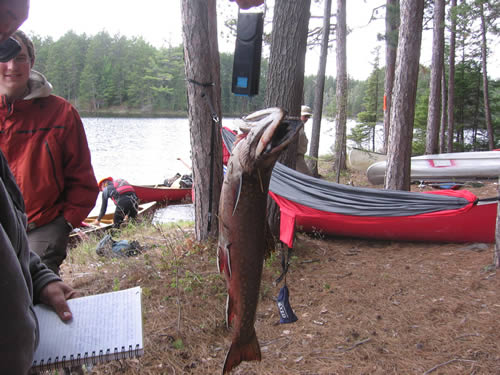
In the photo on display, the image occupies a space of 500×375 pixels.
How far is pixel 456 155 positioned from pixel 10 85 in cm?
1065

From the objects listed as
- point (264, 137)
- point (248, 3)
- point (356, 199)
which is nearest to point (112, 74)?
point (356, 199)

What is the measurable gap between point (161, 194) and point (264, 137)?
1027 centimetres

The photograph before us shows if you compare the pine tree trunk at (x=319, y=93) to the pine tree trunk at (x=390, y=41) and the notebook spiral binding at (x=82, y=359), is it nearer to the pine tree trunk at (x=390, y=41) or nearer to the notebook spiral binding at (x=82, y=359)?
the pine tree trunk at (x=390, y=41)

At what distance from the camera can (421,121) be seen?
62.4 feet

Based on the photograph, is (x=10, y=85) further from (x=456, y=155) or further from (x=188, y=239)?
(x=456, y=155)

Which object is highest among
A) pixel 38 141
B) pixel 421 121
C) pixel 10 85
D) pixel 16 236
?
pixel 421 121

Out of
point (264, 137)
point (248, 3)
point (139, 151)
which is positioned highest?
point (248, 3)

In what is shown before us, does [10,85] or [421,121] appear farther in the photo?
[421,121]

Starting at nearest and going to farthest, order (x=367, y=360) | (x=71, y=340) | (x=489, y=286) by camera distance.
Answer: (x=71, y=340)
(x=367, y=360)
(x=489, y=286)

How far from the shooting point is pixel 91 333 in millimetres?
1397

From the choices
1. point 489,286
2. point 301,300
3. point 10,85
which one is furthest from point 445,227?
point 10,85

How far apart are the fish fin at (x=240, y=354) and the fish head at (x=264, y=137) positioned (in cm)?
75

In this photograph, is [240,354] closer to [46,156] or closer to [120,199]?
[46,156]

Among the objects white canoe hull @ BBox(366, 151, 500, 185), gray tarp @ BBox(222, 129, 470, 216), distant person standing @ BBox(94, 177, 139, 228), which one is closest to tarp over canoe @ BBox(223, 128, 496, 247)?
gray tarp @ BBox(222, 129, 470, 216)
